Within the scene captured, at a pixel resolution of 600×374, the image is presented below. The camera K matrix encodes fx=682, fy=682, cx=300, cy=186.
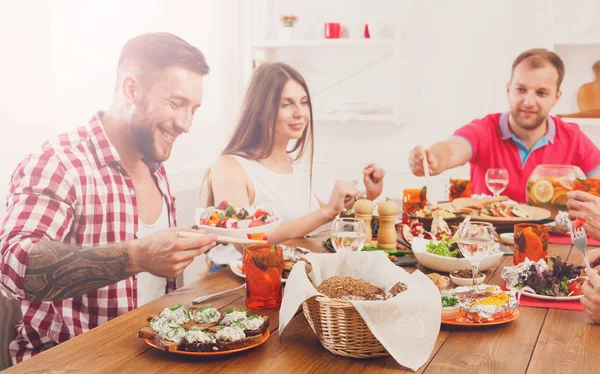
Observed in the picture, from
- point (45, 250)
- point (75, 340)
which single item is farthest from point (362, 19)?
point (75, 340)

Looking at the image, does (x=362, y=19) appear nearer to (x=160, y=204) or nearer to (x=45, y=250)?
(x=160, y=204)

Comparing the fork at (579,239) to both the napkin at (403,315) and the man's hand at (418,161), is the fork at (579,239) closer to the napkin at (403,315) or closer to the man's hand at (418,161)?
the napkin at (403,315)

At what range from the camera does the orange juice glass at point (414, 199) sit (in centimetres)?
242

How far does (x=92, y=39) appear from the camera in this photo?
7.20ft

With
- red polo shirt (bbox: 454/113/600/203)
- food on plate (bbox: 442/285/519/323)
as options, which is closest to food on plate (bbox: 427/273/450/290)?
food on plate (bbox: 442/285/519/323)

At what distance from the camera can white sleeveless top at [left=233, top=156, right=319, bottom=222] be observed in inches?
111

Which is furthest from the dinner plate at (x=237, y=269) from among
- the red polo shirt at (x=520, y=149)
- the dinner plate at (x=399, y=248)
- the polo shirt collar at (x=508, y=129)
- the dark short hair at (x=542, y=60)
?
the dark short hair at (x=542, y=60)

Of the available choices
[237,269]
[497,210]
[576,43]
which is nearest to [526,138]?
[576,43]

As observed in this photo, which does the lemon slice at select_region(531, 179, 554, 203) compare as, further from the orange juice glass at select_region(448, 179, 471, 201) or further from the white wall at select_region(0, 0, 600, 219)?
the white wall at select_region(0, 0, 600, 219)

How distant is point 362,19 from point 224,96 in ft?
3.55

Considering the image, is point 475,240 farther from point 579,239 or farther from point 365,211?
point 365,211

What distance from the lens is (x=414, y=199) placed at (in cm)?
243

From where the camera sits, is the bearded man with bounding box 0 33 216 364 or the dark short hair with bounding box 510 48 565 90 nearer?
the bearded man with bounding box 0 33 216 364

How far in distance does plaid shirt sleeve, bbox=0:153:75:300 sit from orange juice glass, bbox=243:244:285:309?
64cm
